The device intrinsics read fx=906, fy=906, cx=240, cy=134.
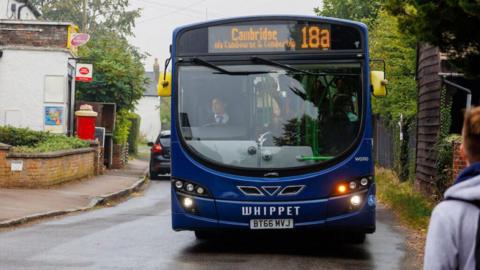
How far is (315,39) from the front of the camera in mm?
11391

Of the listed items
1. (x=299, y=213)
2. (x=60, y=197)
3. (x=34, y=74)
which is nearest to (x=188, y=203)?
(x=299, y=213)

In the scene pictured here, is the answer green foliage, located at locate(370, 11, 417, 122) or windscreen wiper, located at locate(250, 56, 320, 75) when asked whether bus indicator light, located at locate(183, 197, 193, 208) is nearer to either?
windscreen wiper, located at locate(250, 56, 320, 75)

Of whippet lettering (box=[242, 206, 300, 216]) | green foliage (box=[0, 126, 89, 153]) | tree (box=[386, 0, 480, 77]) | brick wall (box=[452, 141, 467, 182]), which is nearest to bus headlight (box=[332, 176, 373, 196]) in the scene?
whippet lettering (box=[242, 206, 300, 216])

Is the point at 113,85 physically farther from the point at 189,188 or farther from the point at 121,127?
the point at 189,188

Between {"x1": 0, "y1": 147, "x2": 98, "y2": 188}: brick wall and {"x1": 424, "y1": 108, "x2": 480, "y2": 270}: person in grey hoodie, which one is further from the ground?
{"x1": 424, "y1": 108, "x2": 480, "y2": 270}: person in grey hoodie

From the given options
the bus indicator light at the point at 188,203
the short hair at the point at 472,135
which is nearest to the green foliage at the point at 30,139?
the bus indicator light at the point at 188,203

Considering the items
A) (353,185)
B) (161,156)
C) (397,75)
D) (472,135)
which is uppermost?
(397,75)

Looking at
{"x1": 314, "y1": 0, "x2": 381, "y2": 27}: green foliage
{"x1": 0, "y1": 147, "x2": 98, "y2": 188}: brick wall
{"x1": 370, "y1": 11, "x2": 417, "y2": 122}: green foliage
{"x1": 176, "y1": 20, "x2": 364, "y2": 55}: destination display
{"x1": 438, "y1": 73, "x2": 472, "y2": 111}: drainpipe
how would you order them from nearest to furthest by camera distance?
{"x1": 176, "y1": 20, "x2": 364, "y2": 55}: destination display
{"x1": 438, "y1": 73, "x2": 472, "y2": 111}: drainpipe
{"x1": 0, "y1": 147, "x2": 98, "y2": 188}: brick wall
{"x1": 370, "y1": 11, "x2": 417, "y2": 122}: green foliage
{"x1": 314, "y1": 0, "x2": 381, "y2": 27}: green foliage

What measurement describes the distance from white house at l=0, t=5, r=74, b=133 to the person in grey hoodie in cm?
2853

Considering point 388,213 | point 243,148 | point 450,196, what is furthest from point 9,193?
point 450,196

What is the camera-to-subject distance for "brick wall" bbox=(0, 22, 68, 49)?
102ft

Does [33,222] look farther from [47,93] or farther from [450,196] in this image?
[47,93]

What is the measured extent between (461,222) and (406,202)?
1568 centimetres

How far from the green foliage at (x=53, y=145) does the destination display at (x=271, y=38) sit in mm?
11327
